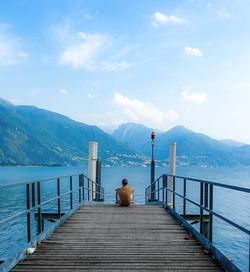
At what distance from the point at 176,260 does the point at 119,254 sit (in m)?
1.03

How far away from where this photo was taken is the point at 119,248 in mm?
6309

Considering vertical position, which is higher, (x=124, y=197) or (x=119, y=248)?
(x=119, y=248)

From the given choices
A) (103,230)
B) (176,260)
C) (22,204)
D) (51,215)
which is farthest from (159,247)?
(22,204)

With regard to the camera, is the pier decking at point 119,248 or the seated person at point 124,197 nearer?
the pier decking at point 119,248

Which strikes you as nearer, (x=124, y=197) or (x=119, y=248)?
(x=119, y=248)

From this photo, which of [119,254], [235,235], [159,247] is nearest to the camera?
[119,254]

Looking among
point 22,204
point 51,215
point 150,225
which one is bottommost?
point 22,204

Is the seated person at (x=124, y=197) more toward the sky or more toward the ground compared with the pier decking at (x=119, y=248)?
more toward the ground

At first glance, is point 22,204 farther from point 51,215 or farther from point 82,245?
point 82,245

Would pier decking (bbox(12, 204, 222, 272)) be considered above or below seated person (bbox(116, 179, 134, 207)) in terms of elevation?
above

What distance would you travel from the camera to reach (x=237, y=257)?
29.6 metres

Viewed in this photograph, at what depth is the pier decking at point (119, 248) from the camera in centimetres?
520

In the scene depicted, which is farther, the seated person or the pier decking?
the seated person

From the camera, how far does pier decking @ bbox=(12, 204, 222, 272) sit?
17.1 ft
